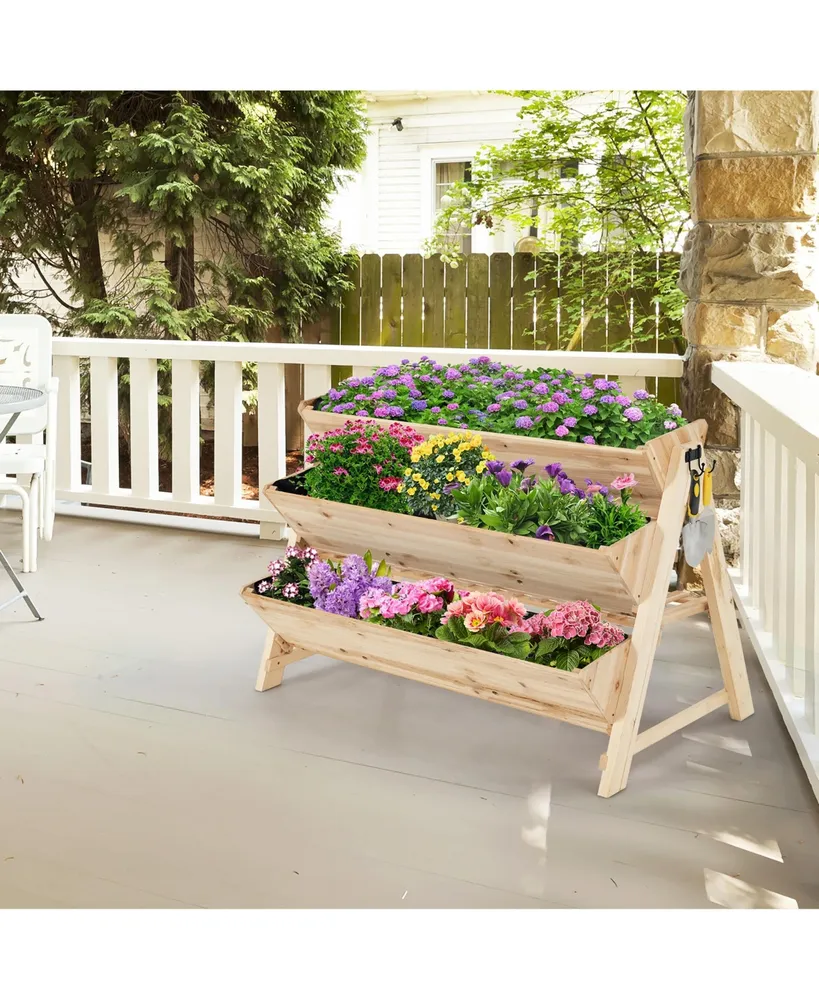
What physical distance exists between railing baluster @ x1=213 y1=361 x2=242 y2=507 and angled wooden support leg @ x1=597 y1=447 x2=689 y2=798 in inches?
99.3

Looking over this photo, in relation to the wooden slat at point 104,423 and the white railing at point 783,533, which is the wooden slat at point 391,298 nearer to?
the wooden slat at point 104,423

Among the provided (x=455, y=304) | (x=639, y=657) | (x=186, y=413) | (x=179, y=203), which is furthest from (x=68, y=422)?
(x=639, y=657)

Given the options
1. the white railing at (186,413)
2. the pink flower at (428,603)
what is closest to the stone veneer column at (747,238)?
the white railing at (186,413)

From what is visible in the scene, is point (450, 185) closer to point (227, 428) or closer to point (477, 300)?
point (477, 300)

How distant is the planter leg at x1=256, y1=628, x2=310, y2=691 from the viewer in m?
2.69

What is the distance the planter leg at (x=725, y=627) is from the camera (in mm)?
2402

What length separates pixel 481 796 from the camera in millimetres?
2158

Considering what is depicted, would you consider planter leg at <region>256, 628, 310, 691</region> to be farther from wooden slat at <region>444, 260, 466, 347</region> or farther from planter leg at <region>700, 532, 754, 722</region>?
wooden slat at <region>444, 260, 466, 347</region>

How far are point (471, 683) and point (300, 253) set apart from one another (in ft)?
18.0

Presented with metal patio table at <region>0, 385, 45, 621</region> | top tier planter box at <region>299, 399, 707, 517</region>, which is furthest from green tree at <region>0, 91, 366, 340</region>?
top tier planter box at <region>299, 399, 707, 517</region>

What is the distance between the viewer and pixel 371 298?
7.18 m

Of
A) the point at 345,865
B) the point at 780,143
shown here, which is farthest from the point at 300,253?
the point at 345,865

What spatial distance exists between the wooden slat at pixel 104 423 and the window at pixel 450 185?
4557 mm
